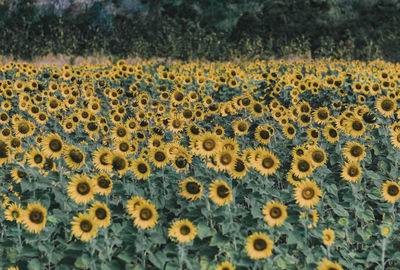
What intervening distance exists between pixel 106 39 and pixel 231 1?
881 centimetres

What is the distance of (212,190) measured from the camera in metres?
2.95

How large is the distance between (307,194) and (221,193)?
763mm

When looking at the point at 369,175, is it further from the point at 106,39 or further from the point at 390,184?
the point at 106,39

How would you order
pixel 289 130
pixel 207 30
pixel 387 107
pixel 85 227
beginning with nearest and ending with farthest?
pixel 85 227 < pixel 289 130 < pixel 387 107 < pixel 207 30

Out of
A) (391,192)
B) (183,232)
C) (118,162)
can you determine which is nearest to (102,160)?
(118,162)

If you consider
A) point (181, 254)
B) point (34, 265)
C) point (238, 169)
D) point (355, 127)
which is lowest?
point (34, 265)

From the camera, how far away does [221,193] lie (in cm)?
291

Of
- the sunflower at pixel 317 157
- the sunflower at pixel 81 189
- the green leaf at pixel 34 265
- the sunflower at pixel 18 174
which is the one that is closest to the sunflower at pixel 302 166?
the sunflower at pixel 317 157

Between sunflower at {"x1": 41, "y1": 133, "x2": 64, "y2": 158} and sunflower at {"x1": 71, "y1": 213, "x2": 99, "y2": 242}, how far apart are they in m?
0.87

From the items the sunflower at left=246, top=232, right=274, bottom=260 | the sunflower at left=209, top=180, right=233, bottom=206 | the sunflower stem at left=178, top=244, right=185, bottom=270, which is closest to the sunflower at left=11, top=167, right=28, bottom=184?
the sunflower stem at left=178, top=244, right=185, bottom=270

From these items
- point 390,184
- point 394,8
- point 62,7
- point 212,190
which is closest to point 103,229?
point 212,190

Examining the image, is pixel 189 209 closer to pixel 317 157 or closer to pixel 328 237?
pixel 328 237

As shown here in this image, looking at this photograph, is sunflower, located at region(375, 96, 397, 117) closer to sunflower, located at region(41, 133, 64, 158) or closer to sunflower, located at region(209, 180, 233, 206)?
sunflower, located at region(209, 180, 233, 206)

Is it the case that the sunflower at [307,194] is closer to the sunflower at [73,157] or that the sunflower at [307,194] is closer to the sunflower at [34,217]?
the sunflower at [73,157]
